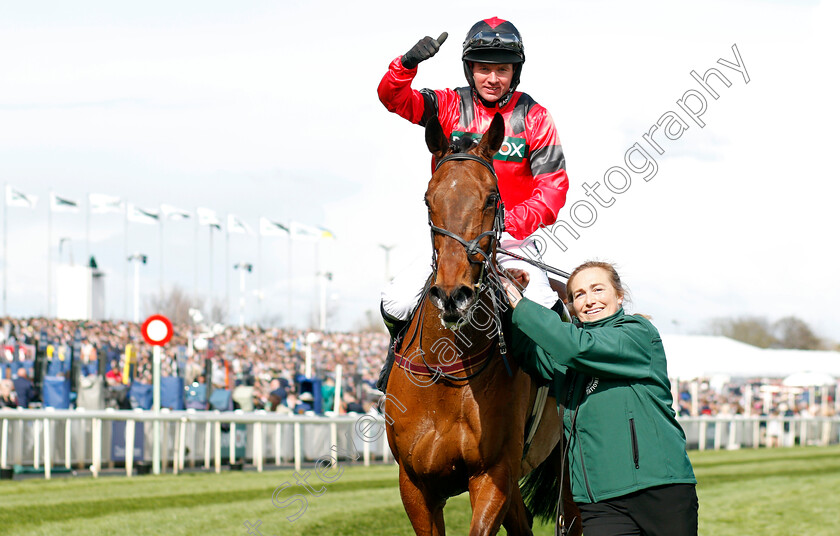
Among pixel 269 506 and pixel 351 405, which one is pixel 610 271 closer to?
pixel 269 506

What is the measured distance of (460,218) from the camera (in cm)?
352

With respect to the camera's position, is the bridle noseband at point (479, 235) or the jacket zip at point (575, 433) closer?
the jacket zip at point (575, 433)

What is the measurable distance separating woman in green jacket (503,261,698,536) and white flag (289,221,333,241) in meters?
37.2

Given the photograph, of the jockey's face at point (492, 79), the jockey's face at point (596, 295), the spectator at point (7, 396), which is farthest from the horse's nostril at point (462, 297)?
the spectator at point (7, 396)

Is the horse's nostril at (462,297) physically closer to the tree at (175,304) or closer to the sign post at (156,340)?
the sign post at (156,340)

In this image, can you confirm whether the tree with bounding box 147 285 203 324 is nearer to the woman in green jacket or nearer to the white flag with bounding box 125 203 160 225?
the white flag with bounding box 125 203 160 225

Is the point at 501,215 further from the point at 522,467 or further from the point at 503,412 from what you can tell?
the point at 522,467

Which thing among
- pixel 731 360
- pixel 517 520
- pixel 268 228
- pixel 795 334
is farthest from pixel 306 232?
pixel 795 334

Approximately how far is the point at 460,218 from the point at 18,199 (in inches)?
1281

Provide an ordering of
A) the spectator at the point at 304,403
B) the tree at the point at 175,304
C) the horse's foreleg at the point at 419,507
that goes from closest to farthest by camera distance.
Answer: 1. the horse's foreleg at the point at 419,507
2. the spectator at the point at 304,403
3. the tree at the point at 175,304

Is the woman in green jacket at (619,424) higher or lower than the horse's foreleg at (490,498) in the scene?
higher

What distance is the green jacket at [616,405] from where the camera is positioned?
125 inches

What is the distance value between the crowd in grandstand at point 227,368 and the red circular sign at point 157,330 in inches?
54.9

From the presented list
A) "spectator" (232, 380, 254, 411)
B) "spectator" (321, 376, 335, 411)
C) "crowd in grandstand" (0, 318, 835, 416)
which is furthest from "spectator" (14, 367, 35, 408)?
"spectator" (321, 376, 335, 411)
